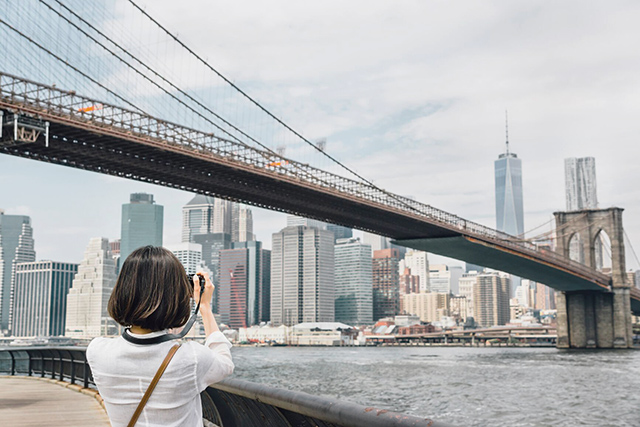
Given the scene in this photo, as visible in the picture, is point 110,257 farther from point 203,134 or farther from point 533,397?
point 533,397

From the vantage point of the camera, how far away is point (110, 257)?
648 ft

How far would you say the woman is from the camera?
2158mm

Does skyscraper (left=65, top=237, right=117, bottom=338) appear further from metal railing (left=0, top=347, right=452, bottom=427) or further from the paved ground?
metal railing (left=0, top=347, right=452, bottom=427)

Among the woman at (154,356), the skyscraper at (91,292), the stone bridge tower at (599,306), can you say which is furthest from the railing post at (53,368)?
the skyscraper at (91,292)

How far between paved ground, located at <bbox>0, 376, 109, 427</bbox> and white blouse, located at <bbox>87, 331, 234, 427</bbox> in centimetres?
563

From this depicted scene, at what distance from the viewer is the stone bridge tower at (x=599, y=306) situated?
2758 inches

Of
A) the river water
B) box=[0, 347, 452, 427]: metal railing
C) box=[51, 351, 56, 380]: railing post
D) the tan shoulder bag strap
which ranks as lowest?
the river water

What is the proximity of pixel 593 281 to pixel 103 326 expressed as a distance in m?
131

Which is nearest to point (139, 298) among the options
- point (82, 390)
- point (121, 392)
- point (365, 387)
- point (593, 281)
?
point (121, 392)

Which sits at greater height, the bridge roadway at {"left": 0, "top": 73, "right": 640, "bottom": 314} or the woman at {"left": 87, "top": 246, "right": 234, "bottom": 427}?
the bridge roadway at {"left": 0, "top": 73, "right": 640, "bottom": 314}

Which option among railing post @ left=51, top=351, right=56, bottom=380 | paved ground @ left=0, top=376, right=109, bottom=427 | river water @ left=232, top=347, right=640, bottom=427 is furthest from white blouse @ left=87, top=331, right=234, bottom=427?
river water @ left=232, top=347, right=640, bottom=427

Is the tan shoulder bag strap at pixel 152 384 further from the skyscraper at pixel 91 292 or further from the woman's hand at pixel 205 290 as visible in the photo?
the skyscraper at pixel 91 292

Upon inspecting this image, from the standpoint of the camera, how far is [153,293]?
7.22 ft

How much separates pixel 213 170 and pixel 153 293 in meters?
36.7
